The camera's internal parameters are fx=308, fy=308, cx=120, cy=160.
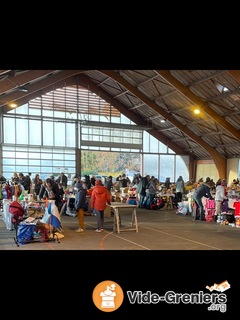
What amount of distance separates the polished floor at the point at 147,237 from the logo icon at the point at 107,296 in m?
3.17

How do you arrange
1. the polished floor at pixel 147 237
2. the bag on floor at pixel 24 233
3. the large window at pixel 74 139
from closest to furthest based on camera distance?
the polished floor at pixel 147 237 < the bag on floor at pixel 24 233 < the large window at pixel 74 139

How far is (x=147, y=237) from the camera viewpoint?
7.31m

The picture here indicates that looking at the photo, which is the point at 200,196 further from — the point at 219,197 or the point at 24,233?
the point at 24,233

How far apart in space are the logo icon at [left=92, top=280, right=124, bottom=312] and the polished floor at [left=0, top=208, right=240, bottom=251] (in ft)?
10.4

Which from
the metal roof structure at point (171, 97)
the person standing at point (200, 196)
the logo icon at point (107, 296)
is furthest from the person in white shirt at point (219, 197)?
the logo icon at point (107, 296)

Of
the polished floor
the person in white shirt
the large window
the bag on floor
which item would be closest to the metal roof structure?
the large window

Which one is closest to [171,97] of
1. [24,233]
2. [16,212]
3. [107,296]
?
[16,212]

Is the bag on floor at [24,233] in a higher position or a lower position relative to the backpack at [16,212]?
lower

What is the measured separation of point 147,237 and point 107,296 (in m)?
4.40

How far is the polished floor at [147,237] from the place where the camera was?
636 cm

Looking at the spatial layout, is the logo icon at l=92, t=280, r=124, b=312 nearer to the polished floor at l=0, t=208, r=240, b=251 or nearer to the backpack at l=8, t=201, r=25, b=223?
the polished floor at l=0, t=208, r=240, b=251

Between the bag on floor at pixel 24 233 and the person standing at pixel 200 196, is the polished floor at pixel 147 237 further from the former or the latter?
the person standing at pixel 200 196
